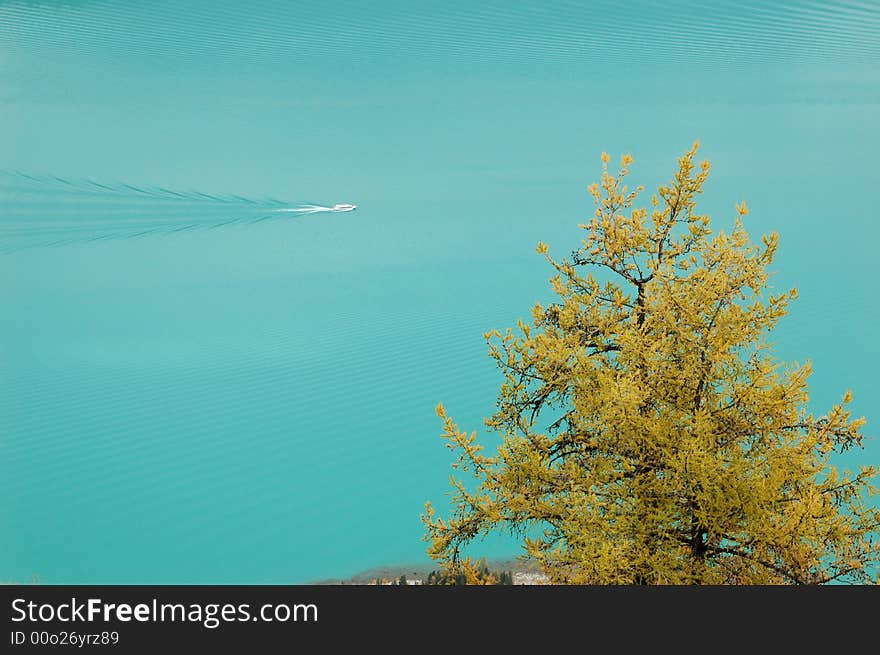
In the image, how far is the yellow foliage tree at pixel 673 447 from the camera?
4.12 meters

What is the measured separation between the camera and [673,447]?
164 inches

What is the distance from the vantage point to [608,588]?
3.91 m

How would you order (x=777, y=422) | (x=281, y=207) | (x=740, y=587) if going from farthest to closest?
(x=281, y=207) < (x=777, y=422) < (x=740, y=587)

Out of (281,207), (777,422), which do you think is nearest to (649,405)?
(777,422)

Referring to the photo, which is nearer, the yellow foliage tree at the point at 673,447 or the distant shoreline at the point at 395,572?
the yellow foliage tree at the point at 673,447

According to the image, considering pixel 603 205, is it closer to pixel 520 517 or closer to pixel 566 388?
pixel 566 388

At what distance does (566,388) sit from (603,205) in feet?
3.12

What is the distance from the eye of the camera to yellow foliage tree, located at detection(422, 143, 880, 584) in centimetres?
412

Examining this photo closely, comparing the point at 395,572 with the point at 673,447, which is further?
the point at 395,572

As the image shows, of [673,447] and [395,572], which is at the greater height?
[395,572]

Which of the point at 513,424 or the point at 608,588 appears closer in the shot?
the point at 608,588

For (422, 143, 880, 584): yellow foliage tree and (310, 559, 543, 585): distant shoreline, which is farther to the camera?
(310, 559, 543, 585): distant shoreline

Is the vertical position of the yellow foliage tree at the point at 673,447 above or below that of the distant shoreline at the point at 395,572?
below

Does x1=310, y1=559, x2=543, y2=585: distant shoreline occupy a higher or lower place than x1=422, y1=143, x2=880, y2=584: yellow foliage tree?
higher
